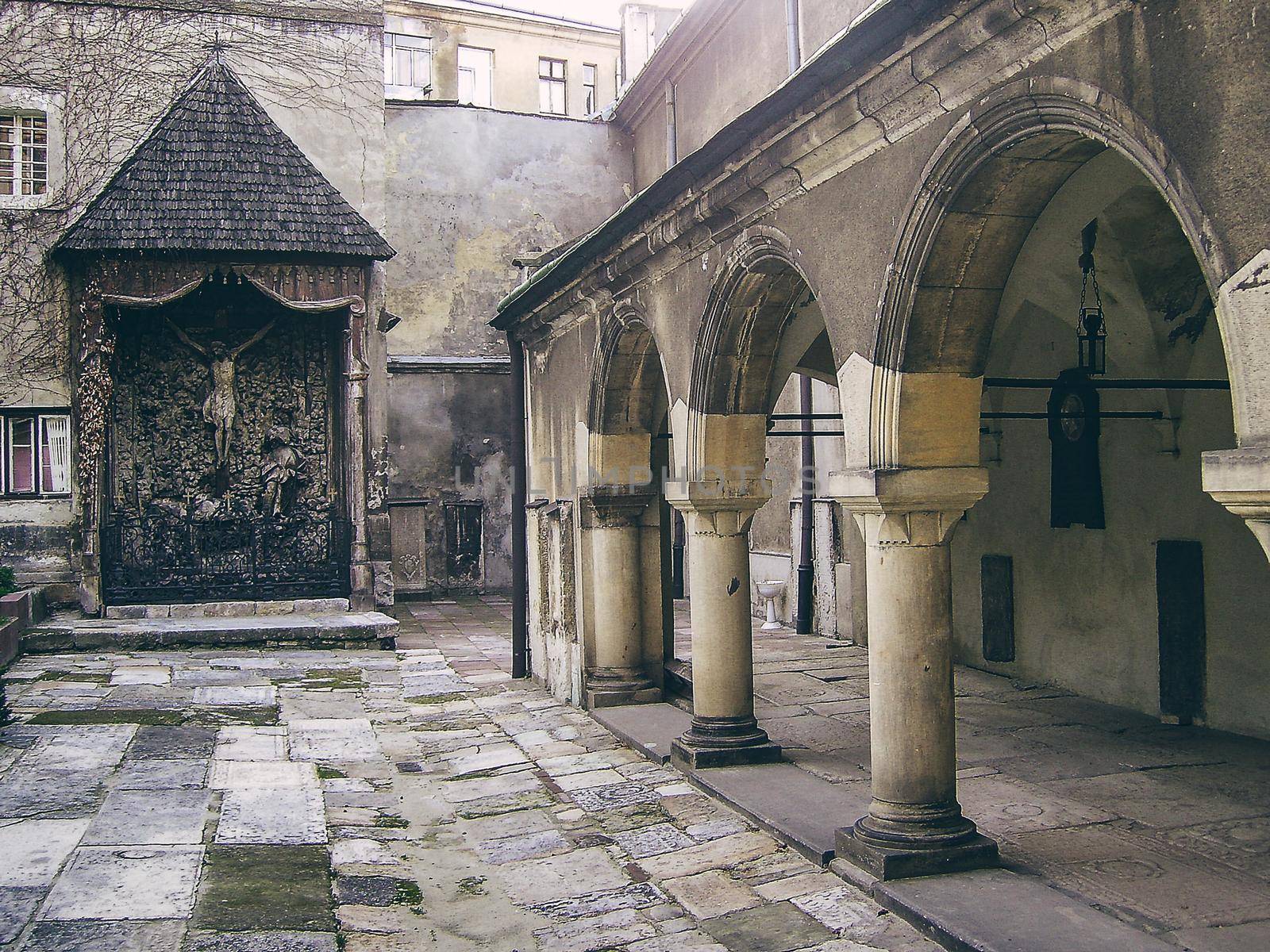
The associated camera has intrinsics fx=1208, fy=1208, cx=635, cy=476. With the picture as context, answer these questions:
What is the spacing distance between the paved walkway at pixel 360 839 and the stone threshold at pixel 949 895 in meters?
0.11

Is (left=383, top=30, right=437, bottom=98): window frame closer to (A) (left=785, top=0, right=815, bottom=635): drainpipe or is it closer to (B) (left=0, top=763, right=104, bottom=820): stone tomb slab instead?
(A) (left=785, top=0, right=815, bottom=635): drainpipe

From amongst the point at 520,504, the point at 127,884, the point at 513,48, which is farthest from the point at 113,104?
the point at 513,48

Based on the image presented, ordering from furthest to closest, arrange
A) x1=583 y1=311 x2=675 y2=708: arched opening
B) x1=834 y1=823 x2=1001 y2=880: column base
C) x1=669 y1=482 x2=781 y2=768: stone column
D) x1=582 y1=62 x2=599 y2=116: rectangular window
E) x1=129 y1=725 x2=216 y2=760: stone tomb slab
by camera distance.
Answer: x1=582 y1=62 x2=599 y2=116: rectangular window → x1=583 y1=311 x2=675 y2=708: arched opening → x1=129 y1=725 x2=216 y2=760: stone tomb slab → x1=669 y1=482 x2=781 y2=768: stone column → x1=834 y1=823 x2=1001 y2=880: column base

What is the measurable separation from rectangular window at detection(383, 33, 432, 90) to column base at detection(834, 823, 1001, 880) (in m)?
27.0

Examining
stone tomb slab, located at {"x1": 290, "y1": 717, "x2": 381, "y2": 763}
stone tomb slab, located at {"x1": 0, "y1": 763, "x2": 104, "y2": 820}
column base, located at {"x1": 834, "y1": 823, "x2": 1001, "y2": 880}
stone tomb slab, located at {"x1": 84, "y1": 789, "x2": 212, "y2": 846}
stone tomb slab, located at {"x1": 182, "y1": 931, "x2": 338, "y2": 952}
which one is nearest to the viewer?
stone tomb slab, located at {"x1": 182, "y1": 931, "x2": 338, "y2": 952}

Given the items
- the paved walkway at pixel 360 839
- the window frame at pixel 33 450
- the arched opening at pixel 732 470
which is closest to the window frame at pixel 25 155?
the window frame at pixel 33 450

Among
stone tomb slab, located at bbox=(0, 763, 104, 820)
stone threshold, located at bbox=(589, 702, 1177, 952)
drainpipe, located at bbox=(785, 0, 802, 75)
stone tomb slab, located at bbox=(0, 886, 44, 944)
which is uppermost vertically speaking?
drainpipe, located at bbox=(785, 0, 802, 75)

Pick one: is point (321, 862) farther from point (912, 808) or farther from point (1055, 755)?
point (1055, 755)

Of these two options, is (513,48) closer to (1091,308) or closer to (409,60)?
(409,60)

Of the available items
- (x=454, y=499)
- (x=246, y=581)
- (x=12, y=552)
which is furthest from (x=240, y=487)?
(x=454, y=499)

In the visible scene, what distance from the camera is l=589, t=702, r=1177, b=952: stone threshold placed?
4594 millimetres

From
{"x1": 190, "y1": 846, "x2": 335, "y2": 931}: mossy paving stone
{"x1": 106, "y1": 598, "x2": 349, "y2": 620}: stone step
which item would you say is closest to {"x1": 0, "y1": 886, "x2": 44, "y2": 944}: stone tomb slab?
{"x1": 190, "y1": 846, "x2": 335, "y2": 931}: mossy paving stone

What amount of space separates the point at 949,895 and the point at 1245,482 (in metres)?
2.36

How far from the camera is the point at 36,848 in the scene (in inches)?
229
